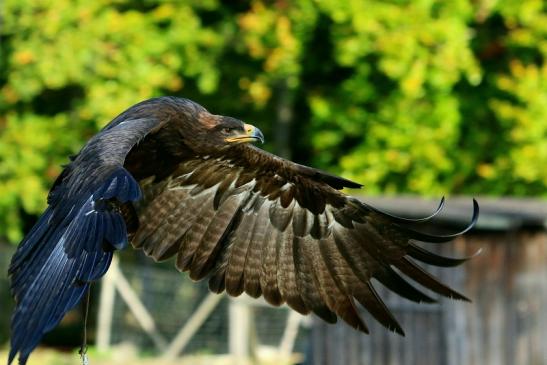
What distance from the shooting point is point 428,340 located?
19.4 meters

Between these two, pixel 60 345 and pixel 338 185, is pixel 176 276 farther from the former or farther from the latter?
pixel 338 185

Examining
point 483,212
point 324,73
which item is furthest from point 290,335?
point 483,212

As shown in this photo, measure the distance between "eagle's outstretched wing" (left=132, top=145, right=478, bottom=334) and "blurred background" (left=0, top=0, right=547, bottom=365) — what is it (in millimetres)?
11762


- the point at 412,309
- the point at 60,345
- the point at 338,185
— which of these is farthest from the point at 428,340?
the point at 60,345

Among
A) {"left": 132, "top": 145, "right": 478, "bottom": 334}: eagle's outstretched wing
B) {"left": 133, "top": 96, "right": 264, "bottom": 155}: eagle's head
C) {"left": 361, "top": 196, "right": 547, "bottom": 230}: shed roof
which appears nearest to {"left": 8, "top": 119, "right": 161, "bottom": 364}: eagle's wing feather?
{"left": 133, "top": 96, "right": 264, "bottom": 155}: eagle's head

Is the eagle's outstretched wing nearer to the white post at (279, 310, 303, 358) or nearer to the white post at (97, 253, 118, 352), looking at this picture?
the white post at (279, 310, 303, 358)

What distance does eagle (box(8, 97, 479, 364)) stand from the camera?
1041 centimetres

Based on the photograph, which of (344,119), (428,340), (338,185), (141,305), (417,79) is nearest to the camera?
(338,185)

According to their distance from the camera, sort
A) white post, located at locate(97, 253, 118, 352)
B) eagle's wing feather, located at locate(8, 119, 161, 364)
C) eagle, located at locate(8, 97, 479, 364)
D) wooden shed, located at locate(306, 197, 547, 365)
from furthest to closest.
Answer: white post, located at locate(97, 253, 118, 352) → wooden shed, located at locate(306, 197, 547, 365) → eagle, located at locate(8, 97, 479, 364) → eagle's wing feather, located at locate(8, 119, 161, 364)

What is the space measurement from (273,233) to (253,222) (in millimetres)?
174

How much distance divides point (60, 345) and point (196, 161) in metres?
19.8

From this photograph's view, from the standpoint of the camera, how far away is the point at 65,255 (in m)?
8.64

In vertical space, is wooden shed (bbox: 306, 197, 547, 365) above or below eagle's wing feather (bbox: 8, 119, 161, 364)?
above

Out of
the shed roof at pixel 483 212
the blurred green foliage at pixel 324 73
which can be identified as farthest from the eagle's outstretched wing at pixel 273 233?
the blurred green foliage at pixel 324 73
